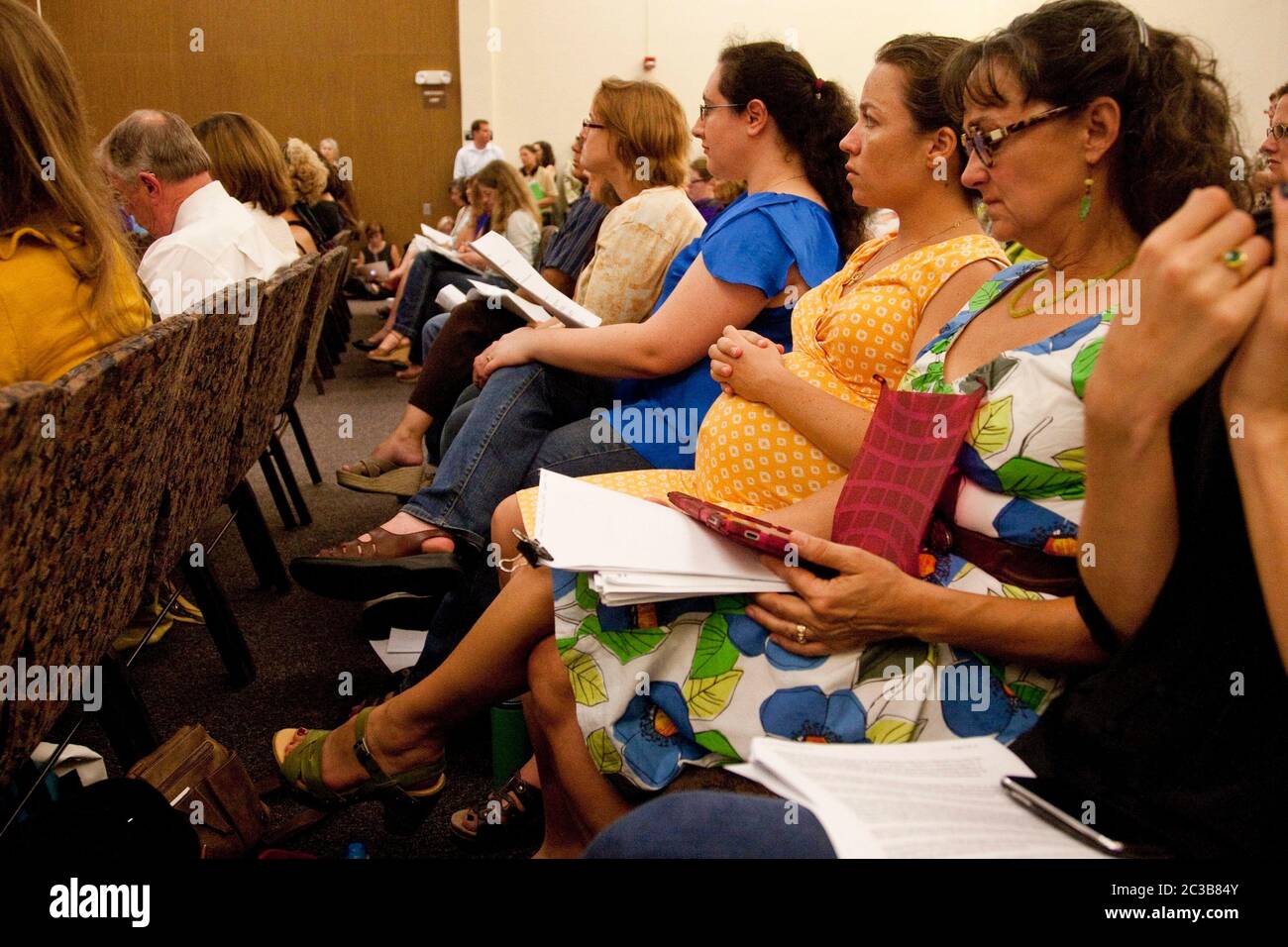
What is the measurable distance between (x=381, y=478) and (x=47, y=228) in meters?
1.18

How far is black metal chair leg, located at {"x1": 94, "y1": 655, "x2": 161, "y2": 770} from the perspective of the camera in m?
1.45

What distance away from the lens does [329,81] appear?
31.3 ft

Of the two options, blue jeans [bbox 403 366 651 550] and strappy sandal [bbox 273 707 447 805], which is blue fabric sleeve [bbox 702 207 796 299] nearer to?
blue jeans [bbox 403 366 651 550]

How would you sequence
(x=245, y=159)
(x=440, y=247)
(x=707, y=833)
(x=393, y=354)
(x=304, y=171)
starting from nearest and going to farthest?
(x=707, y=833), (x=245, y=159), (x=440, y=247), (x=393, y=354), (x=304, y=171)

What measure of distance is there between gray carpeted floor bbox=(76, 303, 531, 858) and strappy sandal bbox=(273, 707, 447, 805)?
131 millimetres

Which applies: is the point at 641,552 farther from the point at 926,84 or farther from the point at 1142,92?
the point at 926,84

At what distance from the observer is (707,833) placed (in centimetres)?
67

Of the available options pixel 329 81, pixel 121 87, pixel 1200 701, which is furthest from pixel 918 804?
pixel 121 87

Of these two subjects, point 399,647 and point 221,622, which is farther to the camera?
point 399,647

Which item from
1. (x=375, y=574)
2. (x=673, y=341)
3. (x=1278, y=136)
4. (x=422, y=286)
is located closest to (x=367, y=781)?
(x=375, y=574)

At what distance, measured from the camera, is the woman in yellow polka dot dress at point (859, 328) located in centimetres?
146

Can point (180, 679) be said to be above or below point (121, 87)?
below
